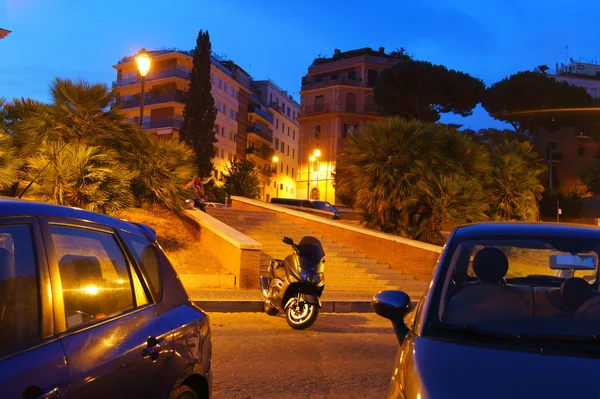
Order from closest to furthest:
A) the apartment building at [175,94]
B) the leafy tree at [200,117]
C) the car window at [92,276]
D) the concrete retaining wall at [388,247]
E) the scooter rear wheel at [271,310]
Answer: the car window at [92,276] < the scooter rear wheel at [271,310] < the concrete retaining wall at [388,247] < the leafy tree at [200,117] < the apartment building at [175,94]

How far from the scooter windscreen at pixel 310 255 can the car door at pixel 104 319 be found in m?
6.60

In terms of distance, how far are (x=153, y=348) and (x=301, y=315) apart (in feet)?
22.2

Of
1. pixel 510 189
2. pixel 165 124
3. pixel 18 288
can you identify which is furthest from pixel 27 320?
pixel 165 124

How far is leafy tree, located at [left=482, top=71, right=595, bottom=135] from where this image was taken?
180 ft

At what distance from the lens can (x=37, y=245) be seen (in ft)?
8.48

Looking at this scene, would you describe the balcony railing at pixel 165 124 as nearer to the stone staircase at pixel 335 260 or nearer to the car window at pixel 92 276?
the stone staircase at pixel 335 260

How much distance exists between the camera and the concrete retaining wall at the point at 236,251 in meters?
14.0

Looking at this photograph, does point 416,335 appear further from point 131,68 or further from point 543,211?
point 131,68

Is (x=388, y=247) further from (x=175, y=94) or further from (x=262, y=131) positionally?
(x=262, y=131)

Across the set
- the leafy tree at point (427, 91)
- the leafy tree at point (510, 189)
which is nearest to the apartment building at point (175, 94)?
the leafy tree at point (427, 91)

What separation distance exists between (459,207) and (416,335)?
17.1 metres

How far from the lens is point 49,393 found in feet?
→ 7.56

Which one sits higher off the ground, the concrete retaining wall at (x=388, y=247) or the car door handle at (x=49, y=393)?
the car door handle at (x=49, y=393)

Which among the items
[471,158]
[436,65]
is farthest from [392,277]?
[436,65]
